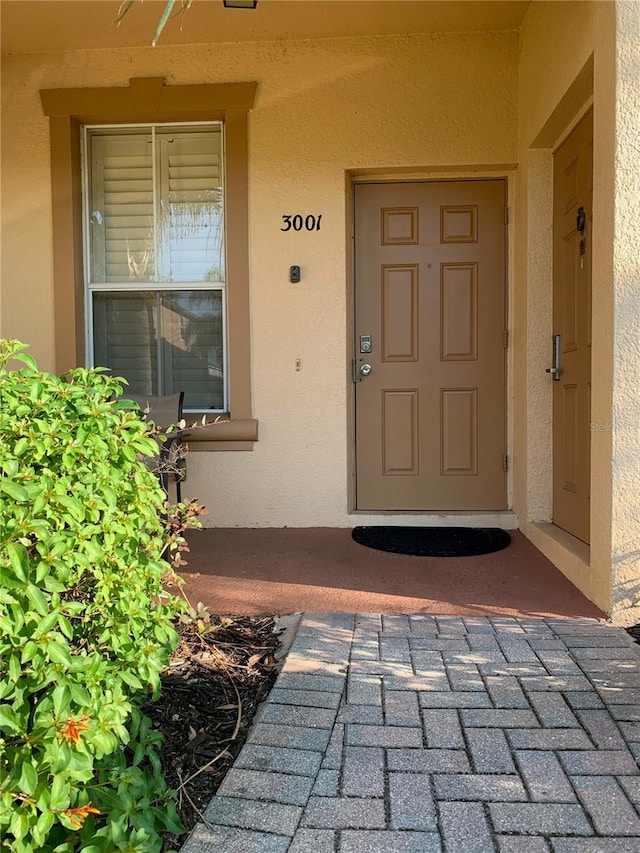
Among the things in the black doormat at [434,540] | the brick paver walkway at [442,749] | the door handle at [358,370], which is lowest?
the brick paver walkway at [442,749]

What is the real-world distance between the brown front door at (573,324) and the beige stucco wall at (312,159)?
0.90 meters

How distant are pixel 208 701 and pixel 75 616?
93 centimetres

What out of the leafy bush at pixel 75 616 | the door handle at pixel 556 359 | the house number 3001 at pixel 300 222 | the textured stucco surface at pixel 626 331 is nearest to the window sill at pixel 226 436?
the house number 3001 at pixel 300 222

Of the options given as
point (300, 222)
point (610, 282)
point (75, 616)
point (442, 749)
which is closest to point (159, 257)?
point (300, 222)

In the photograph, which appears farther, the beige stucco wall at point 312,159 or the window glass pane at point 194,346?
the window glass pane at point 194,346

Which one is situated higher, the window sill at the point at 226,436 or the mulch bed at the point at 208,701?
the window sill at the point at 226,436

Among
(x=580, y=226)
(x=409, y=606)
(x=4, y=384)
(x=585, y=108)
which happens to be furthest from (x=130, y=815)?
(x=585, y=108)

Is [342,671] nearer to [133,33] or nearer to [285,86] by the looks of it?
[285,86]

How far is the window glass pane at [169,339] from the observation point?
193 inches

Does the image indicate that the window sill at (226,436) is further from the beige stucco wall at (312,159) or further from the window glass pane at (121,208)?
the window glass pane at (121,208)

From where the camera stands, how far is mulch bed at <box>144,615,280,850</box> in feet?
5.97

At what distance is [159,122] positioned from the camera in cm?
485

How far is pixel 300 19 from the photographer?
4.35 metres

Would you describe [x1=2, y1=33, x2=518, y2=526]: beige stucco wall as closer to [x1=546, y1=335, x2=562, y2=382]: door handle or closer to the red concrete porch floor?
the red concrete porch floor
